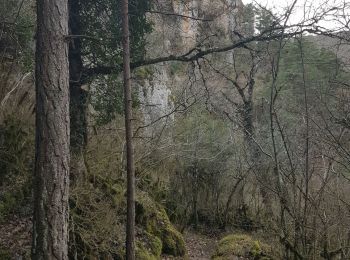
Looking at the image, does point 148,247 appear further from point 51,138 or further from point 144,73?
point 144,73

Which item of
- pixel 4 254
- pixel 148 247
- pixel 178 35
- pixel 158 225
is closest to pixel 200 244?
pixel 158 225

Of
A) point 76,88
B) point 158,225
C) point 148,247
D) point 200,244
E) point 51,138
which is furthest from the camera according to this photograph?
point 200,244

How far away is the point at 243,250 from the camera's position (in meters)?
11.2

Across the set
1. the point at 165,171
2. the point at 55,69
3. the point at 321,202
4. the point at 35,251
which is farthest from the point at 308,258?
the point at 165,171

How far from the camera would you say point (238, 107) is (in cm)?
2133

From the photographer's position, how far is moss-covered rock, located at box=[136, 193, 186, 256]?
12602 mm

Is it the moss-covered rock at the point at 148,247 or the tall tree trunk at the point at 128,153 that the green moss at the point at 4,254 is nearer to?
the tall tree trunk at the point at 128,153

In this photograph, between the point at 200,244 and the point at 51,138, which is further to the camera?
the point at 200,244

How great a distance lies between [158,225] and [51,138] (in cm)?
770

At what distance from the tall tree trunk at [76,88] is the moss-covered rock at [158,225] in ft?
9.09

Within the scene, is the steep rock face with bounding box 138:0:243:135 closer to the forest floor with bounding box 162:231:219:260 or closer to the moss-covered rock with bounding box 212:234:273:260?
the moss-covered rock with bounding box 212:234:273:260

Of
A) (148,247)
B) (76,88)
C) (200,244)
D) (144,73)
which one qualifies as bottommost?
(200,244)

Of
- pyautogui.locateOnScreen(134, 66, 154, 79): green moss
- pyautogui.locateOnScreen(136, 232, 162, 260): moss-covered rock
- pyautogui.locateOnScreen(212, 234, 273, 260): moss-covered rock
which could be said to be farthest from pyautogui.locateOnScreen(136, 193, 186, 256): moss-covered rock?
pyautogui.locateOnScreen(134, 66, 154, 79): green moss

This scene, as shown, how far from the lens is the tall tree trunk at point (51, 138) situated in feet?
21.1
